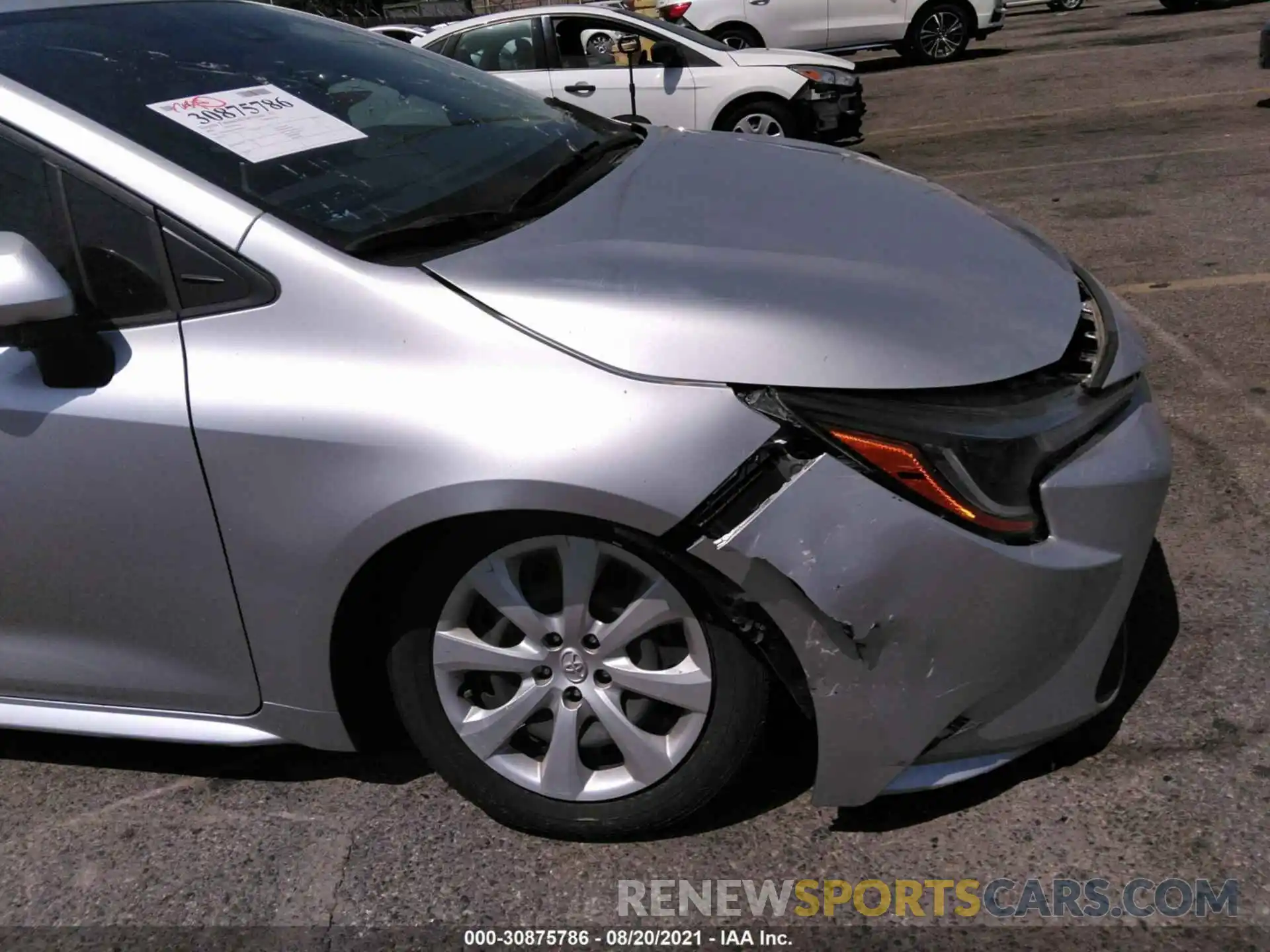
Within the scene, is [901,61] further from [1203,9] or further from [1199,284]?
[1199,284]

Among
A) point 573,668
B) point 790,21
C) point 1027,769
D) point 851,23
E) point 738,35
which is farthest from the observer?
point 851,23

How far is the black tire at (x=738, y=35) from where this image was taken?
15.0m

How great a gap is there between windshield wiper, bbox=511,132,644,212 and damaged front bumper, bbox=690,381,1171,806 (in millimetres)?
1002

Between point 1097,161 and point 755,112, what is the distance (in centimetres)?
277

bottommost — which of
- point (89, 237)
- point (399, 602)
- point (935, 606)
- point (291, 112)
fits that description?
point (399, 602)

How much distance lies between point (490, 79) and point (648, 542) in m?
1.99

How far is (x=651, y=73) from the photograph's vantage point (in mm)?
9344

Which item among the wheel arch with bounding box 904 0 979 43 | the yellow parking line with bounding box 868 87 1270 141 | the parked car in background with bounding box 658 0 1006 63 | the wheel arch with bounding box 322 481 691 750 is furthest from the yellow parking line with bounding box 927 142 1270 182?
the wheel arch with bounding box 904 0 979 43

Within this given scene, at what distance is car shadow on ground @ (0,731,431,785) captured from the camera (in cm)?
274

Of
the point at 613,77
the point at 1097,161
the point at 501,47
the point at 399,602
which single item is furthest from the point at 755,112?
the point at 399,602

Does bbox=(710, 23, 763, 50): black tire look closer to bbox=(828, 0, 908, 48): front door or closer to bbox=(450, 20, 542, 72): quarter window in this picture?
bbox=(828, 0, 908, 48): front door

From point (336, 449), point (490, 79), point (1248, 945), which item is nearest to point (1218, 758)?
point (1248, 945)

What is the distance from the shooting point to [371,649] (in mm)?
2385

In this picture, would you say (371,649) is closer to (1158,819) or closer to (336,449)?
(336,449)
